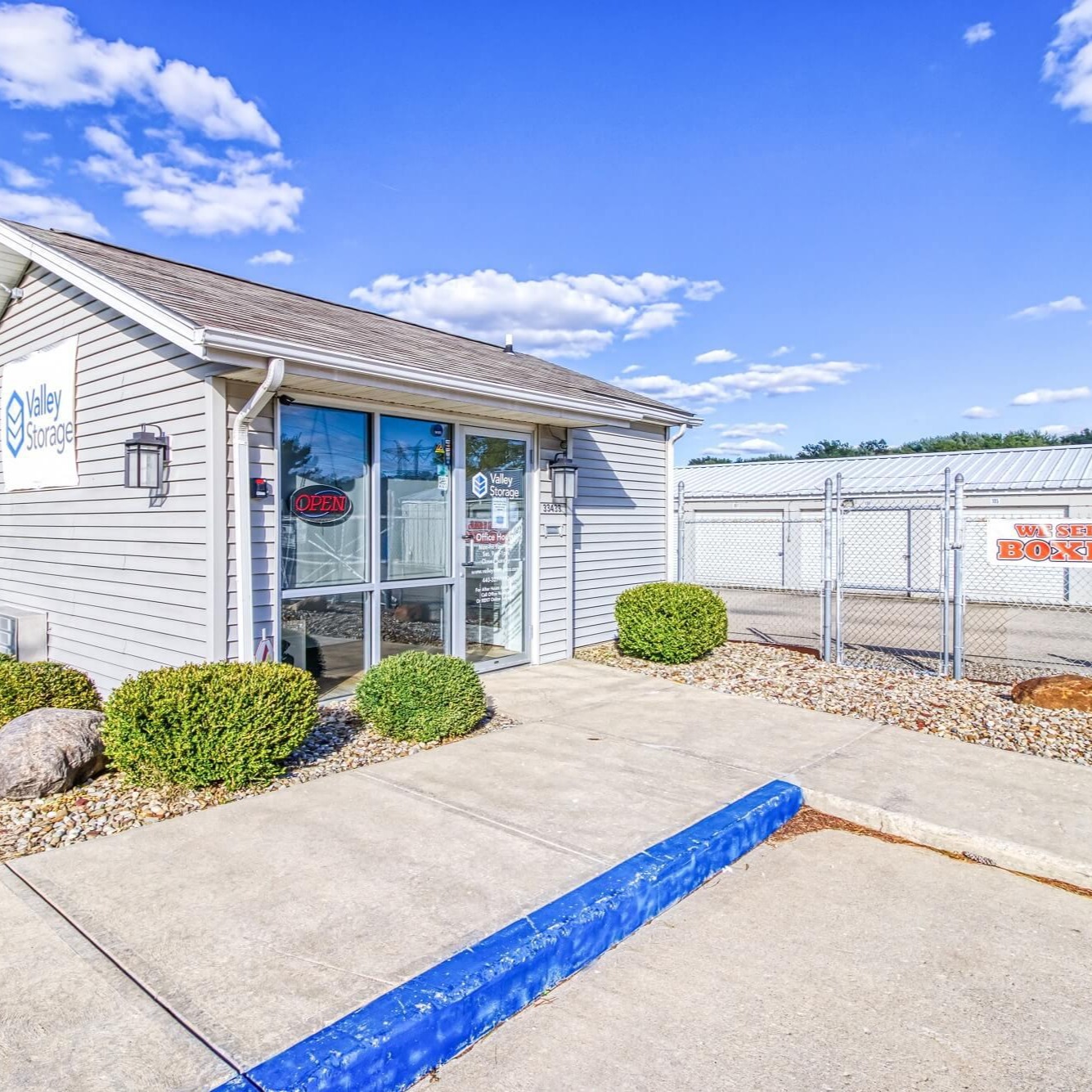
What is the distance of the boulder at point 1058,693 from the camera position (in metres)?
5.83

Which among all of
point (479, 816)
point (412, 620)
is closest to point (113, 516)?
point (412, 620)

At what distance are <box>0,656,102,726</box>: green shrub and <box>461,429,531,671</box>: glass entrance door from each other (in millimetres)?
3033

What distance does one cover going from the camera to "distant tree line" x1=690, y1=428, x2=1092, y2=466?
140 feet

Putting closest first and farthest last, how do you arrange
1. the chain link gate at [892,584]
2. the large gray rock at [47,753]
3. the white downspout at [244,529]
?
1. the large gray rock at [47,753]
2. the white downspout at [244,529]
3. the chain link gate at [892,584]

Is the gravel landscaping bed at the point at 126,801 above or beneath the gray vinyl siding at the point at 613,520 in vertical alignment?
beneath

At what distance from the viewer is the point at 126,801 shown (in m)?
3.93

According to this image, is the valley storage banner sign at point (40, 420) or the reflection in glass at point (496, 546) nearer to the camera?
the valley storage banner sign at point (40, 420)

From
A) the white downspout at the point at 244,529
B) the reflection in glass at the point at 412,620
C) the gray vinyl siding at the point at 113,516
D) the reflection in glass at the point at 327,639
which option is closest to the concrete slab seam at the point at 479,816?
the white downspout at the point at 244,529

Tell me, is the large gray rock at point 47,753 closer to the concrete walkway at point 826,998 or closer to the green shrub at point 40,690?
the green shrub at point 40,690

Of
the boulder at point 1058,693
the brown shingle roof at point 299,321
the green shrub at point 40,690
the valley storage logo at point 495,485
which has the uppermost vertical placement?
the brown shingle roof at point 299,321

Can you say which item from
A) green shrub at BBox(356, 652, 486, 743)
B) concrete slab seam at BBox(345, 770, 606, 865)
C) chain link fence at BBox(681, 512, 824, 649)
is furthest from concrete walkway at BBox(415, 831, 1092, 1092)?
chain link fence at BBox(681, 512, 824, 649)

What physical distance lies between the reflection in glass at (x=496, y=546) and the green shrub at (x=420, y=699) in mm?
1868

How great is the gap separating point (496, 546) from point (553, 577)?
83cm

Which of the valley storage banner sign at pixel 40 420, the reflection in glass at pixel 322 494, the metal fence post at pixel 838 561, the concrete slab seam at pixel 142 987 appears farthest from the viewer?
the metal fence post at pixel 838 561
